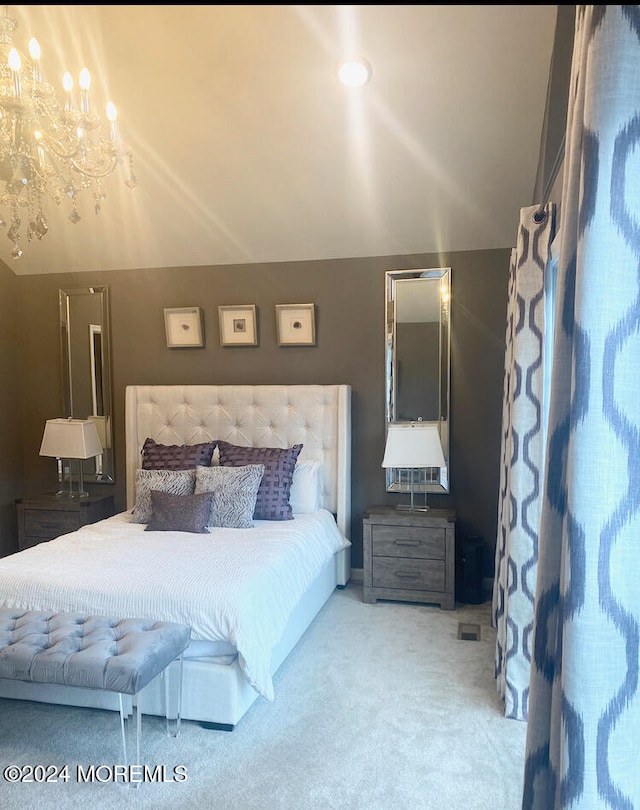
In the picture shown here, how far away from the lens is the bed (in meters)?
2.53

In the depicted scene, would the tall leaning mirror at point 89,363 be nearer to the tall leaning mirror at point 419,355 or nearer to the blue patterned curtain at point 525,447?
the tall leaning mirror at point 419,355

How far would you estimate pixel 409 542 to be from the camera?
3.90 m

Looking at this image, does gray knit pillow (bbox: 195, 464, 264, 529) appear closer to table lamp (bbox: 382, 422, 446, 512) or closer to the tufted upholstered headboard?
the tufted upholstered headboard

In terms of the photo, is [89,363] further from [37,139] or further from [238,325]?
[37,139]

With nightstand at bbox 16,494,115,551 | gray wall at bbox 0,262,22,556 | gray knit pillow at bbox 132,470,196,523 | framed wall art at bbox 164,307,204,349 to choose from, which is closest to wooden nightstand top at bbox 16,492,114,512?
nightstand at bbox 16,494,115,551

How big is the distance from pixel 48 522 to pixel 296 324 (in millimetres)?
2333

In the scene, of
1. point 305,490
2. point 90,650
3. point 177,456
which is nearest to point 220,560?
point 90,650

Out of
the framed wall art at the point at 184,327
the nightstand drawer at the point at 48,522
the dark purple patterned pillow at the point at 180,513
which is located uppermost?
the framed wall art at the point at 184,327

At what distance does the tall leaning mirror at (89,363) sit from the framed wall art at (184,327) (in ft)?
1.81

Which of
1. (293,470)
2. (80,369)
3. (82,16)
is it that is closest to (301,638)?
(293,470)

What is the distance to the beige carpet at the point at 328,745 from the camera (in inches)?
84.1

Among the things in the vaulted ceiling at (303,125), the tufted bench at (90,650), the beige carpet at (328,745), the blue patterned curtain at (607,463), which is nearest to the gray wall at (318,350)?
the vaulted ceiling at (303,125)

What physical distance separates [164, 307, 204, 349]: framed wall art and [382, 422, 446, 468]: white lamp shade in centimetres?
172

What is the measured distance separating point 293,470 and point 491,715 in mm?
1908
